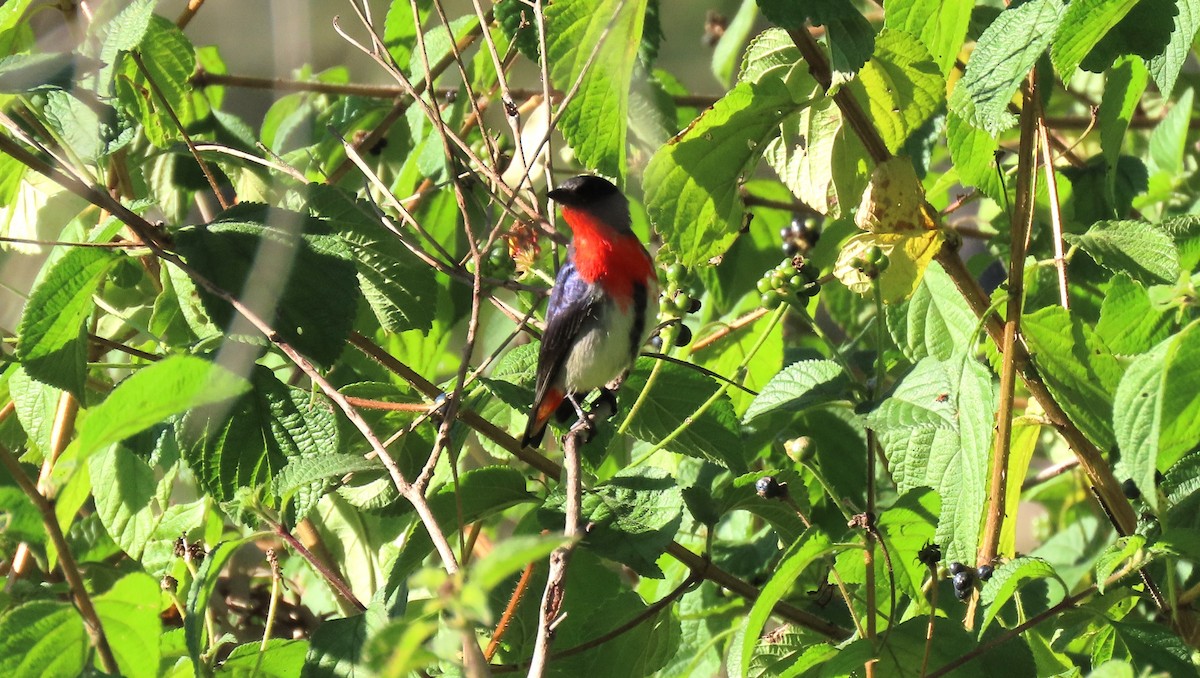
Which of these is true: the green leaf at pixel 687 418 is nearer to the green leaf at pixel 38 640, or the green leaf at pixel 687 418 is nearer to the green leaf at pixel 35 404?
the green leaf at pixel 38 640

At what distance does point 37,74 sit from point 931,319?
68.8 inches

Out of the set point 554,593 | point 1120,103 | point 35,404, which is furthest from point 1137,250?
point 35,404

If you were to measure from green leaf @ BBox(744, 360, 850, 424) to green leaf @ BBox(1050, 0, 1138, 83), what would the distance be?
2.07 ft

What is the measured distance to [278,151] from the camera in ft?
10.6

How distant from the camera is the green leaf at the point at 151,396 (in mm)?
1216

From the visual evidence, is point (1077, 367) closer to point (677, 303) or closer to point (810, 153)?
point (810, 153)

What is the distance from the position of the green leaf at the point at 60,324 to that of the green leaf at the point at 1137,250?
1.78 metres

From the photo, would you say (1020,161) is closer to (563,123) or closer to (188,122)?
(563,123)

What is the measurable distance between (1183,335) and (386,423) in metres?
1.39

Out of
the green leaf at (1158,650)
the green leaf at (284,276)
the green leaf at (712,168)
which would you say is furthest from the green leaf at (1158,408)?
the green leaf at (284,276)

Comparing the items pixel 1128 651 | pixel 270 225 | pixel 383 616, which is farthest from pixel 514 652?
pixel 1128 651

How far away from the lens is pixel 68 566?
1683 millimetres

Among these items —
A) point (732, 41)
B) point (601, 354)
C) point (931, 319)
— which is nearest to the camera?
point (931, 319)

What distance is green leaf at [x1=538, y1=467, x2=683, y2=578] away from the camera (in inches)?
69.4
